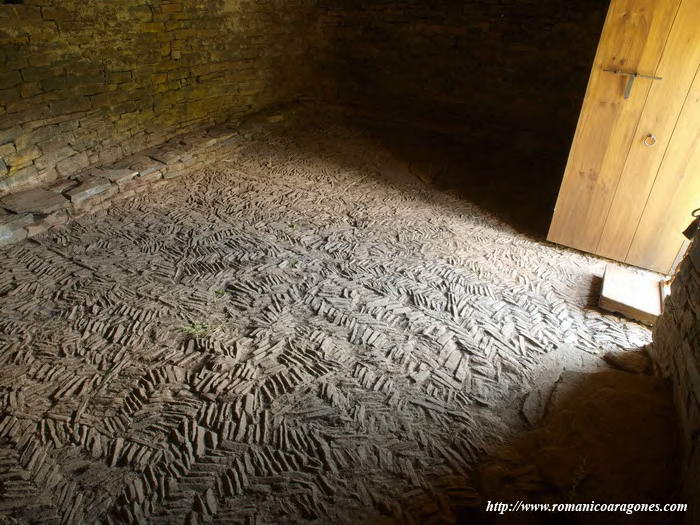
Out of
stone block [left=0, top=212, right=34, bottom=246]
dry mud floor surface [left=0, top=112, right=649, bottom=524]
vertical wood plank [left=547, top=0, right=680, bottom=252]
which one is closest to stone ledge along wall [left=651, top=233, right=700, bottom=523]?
dry mud floor surface [left=0, top=112, right=649, bottom=524]

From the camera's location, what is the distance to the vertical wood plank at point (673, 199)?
3.53 metres

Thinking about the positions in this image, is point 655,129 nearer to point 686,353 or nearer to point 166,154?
point 686,353

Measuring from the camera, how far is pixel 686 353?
2.41 m

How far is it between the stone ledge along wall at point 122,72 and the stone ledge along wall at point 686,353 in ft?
19.0

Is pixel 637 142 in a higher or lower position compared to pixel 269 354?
higher

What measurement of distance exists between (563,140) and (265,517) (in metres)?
6.80

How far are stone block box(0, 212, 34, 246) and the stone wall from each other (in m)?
5.76

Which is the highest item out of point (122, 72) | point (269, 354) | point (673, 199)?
point (122, 72)

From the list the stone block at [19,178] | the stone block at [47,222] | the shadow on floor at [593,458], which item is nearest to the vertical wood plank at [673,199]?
the shadow on floor at [593,458]

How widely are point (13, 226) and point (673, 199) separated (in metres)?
5.95

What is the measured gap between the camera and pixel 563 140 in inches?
268

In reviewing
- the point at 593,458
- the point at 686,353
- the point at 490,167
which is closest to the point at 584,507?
the point at 593,458

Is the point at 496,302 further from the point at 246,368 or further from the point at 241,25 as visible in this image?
the point at 241,25

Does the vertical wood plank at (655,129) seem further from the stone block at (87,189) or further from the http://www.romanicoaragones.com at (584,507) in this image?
the stone block at (87,189)
